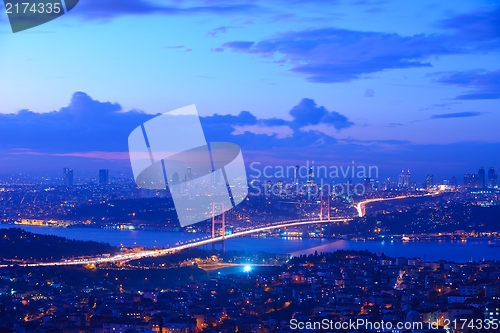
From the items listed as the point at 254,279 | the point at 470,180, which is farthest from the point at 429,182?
the point at 254,279

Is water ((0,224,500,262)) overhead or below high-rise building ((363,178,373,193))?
below

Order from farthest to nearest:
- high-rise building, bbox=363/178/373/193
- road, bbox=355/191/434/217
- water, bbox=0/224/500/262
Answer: high-rise building, bbox=363/178/373/193
road, bbox=355/191/434/217
water, bbox=0/224/500/262

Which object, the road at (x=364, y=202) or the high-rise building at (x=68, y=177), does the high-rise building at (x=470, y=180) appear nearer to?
the road at (x=364, y=202)

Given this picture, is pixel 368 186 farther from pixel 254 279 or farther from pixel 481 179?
pixel 254 279

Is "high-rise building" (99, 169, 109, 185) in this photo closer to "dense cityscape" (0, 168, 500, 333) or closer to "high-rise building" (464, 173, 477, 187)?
"dense cityscape" (0, 168, 500, 333)

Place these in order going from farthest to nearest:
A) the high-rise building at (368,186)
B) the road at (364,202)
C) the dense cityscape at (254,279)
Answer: the high-rise building at (368,186), the road at (364,202), the dense cityscape at (254,279)

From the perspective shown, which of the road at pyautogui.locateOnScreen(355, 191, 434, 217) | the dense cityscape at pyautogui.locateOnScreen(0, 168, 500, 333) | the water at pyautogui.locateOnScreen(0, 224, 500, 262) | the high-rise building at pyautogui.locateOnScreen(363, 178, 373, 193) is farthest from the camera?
the high-rise building at pyautogui.locateOnScreen(363, 178, 373, 193)

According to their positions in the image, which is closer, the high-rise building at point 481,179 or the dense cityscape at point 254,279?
the dense cityscape at point 254,279

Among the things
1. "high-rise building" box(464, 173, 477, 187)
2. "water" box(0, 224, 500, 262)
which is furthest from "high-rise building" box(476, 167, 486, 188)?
"water" box(0, 224, 500, 262)

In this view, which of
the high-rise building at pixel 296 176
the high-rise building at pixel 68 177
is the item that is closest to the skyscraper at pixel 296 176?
the high-rise building at pixel 296 176

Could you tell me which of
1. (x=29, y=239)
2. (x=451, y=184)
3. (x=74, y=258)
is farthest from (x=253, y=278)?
(x=451, y=184)
